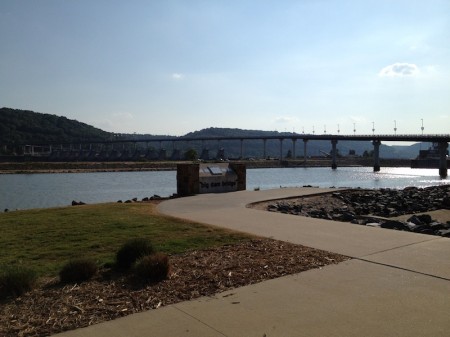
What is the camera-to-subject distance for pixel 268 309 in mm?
5430

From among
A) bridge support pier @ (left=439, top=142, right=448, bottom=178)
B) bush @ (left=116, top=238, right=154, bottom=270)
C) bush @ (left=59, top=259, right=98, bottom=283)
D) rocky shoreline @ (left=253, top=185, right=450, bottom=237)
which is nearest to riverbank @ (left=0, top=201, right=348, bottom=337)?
bush @ (left=59, top=259, right=98, bottom=283)

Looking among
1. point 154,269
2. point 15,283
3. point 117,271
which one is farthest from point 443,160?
point 15,283

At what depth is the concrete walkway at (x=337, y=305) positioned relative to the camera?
483 cm

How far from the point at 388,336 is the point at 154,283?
10.8ft

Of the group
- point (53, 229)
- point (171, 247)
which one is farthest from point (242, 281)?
point (53, 229)

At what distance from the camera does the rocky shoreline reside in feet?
46.1

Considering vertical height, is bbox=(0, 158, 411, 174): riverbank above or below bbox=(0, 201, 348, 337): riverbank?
below

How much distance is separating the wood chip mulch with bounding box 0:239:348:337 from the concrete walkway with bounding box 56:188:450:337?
0.26m

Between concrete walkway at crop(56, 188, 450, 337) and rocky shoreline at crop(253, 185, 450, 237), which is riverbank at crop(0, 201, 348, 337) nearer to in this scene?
concrete walkway at crop(56, 188, 450, 337)

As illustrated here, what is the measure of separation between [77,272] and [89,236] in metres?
4.02

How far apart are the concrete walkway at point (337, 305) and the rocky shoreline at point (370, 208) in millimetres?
4875

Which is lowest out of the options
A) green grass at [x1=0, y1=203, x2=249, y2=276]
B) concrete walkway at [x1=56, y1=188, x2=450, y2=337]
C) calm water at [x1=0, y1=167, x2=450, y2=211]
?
calm water at [x1=0, y1=167, x2=450, y2=211]

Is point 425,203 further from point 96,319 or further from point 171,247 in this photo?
point 96,319

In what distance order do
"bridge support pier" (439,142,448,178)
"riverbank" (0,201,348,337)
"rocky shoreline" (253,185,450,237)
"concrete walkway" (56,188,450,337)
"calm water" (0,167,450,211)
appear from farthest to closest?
"bridge support pier" (439,142,448,178) → "calm water" (0,167,450,211) → "rocky shoreline" (253,185,450,237) → "riverbank" (0,201,348,337) → "concrete walkway" (56,188,450,337)
